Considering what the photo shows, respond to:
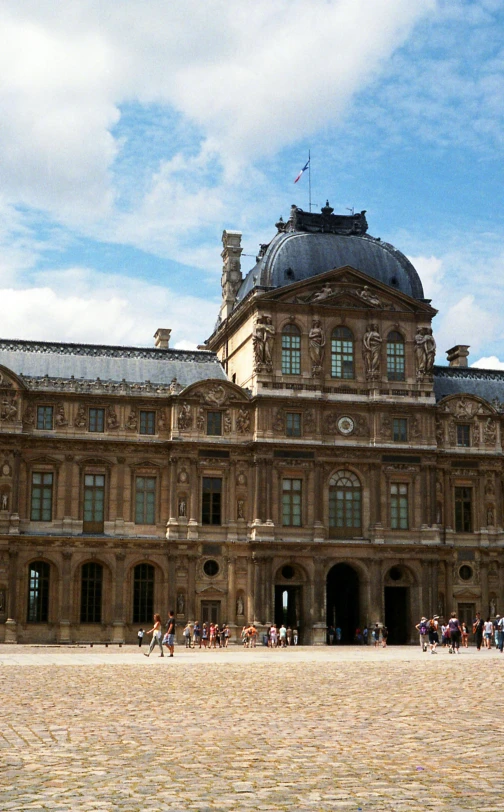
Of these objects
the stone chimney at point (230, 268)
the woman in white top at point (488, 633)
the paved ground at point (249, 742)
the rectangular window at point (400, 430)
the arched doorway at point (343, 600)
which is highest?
the stone chimney at point (230, 268)

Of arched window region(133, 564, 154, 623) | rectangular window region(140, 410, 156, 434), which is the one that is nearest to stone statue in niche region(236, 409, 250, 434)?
rectangular window region(140, 410, 156, 434)

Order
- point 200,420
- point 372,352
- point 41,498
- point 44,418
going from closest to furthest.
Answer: point 41,498 < point 44,418 < point 200,420 < point 372,352

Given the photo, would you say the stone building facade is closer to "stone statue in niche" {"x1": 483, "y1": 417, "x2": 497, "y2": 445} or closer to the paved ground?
"stone statue in niche" {"x1": 483, "y1": 417, "x2": 497, "y2": 445}

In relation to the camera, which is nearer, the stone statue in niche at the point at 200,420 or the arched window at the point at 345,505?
the stone statue in niche at the point at 200,420

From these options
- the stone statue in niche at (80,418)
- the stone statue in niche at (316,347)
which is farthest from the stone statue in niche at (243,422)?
the stone statue in niche at (80,418)

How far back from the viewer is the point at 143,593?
2520 inches

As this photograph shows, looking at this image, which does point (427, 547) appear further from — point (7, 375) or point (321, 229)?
point (7, 375)

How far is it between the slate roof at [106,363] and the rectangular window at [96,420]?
273 centimetres

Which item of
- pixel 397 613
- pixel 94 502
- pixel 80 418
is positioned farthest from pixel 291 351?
→ pixel 397 613

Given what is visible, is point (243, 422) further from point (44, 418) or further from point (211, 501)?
point (44, 418)

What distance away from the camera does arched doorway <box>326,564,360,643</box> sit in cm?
6762

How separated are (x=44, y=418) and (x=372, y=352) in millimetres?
19731

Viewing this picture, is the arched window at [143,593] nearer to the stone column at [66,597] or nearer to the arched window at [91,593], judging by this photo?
the arched window at [91,593]

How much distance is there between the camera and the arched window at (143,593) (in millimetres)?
63656
